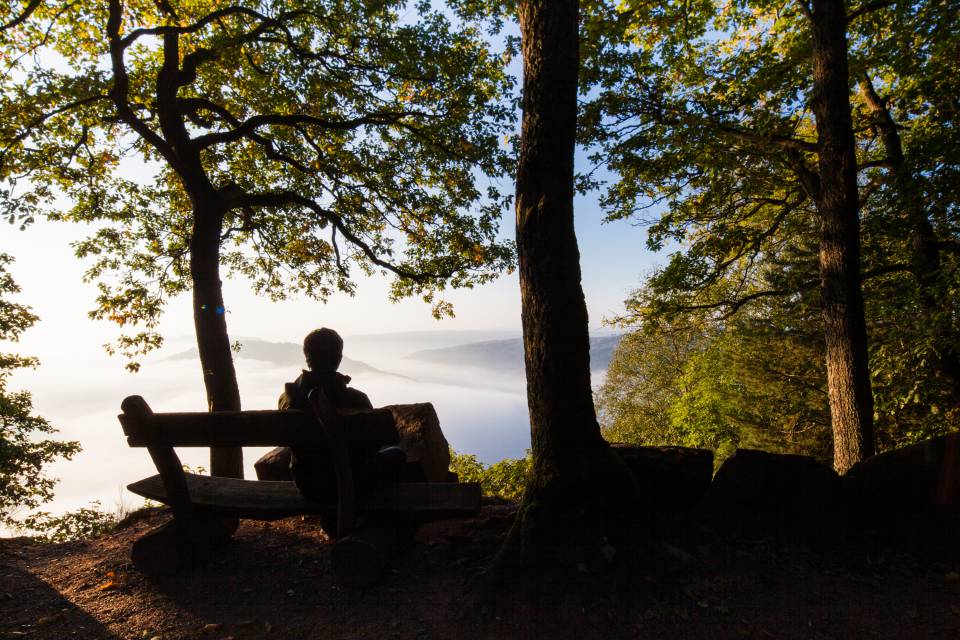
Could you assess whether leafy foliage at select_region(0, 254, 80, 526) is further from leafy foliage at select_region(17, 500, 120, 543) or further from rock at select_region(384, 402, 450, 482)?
rock at select_region(384, 402, 450, 482)

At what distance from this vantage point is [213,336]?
25.4 feet

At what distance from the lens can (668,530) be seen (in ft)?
12.4

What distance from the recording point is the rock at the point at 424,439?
18.4ft

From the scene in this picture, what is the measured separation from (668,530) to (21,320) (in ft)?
63.5

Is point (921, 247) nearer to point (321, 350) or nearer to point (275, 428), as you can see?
point (321, 350)

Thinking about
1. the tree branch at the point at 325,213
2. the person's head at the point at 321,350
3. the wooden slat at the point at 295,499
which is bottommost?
the wooden slat at the point at 295,499

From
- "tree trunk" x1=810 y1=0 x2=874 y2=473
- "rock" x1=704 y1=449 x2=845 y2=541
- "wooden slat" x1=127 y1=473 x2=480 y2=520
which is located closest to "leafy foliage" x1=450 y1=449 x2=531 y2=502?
"tree trunk" x1=810 y1=0 x2=874 y2=473

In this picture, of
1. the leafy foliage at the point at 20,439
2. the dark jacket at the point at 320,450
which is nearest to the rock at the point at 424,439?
the dark jacket at the point at 320,450

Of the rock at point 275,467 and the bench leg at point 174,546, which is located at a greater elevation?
the rock at point 275,467

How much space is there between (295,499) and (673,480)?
3.41 m

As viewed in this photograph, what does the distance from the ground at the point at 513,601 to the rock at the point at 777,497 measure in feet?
0.58

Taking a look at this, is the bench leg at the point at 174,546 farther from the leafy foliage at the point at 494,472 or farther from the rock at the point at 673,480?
the leafy foliage at the point at 494,472

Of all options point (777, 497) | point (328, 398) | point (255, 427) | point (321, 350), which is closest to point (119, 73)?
point (321, 350)

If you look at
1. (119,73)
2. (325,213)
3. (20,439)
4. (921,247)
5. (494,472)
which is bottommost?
(494,472)
